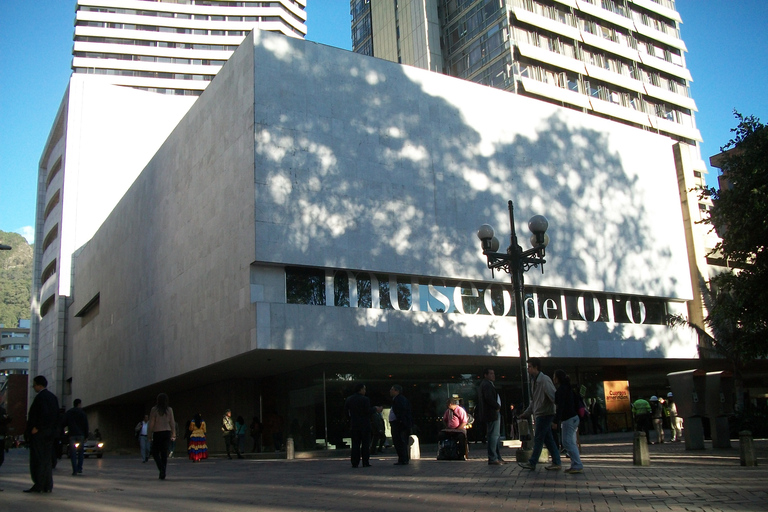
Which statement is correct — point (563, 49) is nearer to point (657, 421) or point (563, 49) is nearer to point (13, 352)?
point (657, 421)

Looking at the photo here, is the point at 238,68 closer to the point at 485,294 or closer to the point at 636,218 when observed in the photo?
the point at 485,294

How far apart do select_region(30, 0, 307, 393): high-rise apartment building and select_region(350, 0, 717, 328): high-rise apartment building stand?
47.1ft

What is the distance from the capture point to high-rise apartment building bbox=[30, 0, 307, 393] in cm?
5384

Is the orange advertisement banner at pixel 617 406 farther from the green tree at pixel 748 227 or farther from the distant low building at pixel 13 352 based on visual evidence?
the distant low building at pixel 13 352

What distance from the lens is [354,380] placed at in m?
25.8

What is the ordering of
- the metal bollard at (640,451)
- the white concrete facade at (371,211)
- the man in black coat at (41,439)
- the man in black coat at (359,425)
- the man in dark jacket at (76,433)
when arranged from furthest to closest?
the white concrete facade at (371,211)
the man in dark jacket at (76,433)
the man in black coat at (359,425)
the metal bollard at (640,451)
the man in black coat at (41,439)

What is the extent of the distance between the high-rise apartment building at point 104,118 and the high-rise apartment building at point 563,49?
14.4 metres

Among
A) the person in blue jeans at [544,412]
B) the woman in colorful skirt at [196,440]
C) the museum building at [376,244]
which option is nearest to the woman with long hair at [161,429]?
the person in blue jeans at [544,412]

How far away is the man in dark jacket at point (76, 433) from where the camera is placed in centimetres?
1614

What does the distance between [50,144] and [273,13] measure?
1285 inches

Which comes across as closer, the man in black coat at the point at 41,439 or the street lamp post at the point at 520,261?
the man in black coat at the point at 41,439

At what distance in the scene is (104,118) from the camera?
56.1 metres

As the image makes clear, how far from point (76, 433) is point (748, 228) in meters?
17.0

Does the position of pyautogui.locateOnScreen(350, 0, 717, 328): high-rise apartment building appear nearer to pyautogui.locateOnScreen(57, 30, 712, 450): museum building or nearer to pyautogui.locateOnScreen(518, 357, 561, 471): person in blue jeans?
pyautogui.locateOnScreen(57, 30, 712, 450): museum building
